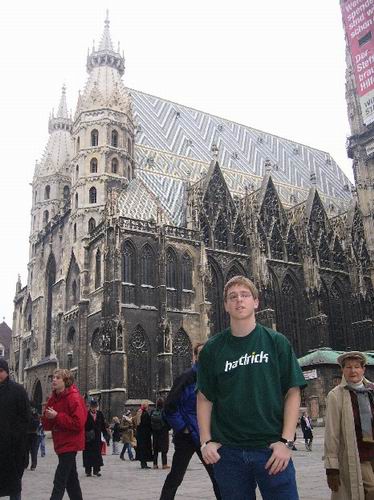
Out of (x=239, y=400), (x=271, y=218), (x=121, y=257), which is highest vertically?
(x=271, y=218)

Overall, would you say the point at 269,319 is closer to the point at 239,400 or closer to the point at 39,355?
the point at 39,355

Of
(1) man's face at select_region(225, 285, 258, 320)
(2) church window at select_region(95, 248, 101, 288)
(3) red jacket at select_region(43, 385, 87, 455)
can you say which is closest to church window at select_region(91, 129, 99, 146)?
(2) church window at select_region(95, 248, 101, 288)

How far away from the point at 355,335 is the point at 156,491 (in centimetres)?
3934

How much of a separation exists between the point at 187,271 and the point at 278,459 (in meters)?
33.4

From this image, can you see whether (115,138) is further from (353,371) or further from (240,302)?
(240,302)

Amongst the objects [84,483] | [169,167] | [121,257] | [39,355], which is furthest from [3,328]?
[84,483]

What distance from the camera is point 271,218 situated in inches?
1751

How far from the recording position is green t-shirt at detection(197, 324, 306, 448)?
343 centimetres

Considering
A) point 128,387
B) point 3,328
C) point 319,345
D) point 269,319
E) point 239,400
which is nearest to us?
point 239,400

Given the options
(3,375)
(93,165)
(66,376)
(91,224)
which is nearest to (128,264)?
(91,224)

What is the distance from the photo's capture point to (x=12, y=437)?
5793mm

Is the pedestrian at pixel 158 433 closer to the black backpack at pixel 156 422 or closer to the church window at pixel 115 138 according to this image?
the black backpack at pixel 156 422

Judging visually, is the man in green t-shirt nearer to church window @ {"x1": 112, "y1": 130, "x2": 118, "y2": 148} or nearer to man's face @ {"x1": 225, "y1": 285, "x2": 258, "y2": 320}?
man's face @ {"x1": 225, "y1": 285, "x2": 258, "y2": 320}

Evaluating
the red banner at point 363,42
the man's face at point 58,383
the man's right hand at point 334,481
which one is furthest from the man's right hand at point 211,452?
the red banner at point 363,42
